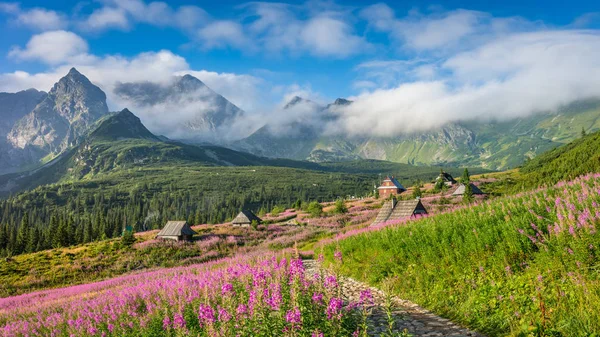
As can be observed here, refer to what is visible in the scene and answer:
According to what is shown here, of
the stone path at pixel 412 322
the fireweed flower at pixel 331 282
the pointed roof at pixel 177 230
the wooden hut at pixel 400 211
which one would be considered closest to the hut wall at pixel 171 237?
the pointed roof at pixel 177 230

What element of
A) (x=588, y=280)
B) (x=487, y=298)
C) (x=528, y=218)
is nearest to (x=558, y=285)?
(x=588, y=280)

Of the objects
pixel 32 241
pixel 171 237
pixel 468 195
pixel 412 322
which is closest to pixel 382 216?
pixel 468 195

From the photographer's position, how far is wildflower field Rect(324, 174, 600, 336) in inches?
268

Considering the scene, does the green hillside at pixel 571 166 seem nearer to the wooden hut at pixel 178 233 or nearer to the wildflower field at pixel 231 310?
the wildflower field at pixel 231 310

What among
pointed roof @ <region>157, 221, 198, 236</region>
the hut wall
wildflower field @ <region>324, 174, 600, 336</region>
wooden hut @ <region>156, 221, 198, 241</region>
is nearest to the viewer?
wildflower field @ <region>324, 174, 600, 336</region>

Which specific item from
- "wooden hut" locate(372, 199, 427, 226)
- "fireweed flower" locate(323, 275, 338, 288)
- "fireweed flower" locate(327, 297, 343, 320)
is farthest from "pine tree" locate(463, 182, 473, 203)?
"fireweed flower" locate(327, 297, 343, 320)

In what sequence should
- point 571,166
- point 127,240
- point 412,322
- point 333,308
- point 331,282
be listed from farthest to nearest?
point 127,240 → point 571,166 → point 412,322 → point 331,282 → point 333,308

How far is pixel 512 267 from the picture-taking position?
9.40 m

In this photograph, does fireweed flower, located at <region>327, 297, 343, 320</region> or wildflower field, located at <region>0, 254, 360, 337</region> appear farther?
wildflower field, located at <region>0, 254, 360, 337</region>

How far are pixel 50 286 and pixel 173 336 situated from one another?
114 feet

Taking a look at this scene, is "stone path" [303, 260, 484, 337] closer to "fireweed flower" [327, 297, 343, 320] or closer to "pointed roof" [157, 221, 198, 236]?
"fireweed flower" [327, 297, 343, 320]

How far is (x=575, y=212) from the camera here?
8898mm

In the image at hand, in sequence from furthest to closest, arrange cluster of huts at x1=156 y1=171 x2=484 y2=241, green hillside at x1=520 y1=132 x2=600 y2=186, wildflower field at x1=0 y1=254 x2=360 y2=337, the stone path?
green hillside at x1=520 y1=132 x2=600 y2=186 < cluster of huts at x1=156 y1=171 x2=484 y2=241 < the stone path < wildflower field at x1=0 y1=254 x2=360 y2=337

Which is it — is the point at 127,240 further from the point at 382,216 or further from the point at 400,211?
the point at 400,211
